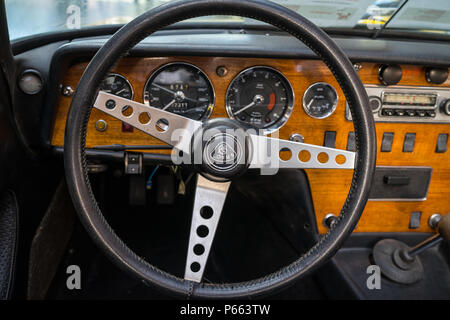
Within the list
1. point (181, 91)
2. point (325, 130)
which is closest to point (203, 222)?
point (181, 91)

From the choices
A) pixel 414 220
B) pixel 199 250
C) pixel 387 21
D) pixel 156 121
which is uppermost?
pixel 387 21

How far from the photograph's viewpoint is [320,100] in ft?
4.80

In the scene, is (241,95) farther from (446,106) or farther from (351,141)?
(446,106)

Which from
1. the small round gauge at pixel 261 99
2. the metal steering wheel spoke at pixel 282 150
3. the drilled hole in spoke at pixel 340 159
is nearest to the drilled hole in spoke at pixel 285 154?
the metal steering wheel spoke at pixel 282 150

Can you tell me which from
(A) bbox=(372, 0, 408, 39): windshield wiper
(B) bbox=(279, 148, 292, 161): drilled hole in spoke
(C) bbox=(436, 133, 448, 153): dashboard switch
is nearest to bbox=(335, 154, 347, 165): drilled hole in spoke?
(B) bbox=(279, 148, 292, 161): drilled hole in spoke

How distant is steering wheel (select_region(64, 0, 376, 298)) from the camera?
3.00 feet

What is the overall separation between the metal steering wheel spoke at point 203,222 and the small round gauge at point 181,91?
373 mm

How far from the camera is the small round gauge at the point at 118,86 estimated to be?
139 centimetres

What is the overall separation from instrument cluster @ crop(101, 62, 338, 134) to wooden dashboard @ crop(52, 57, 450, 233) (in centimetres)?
2

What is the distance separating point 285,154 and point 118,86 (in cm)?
65

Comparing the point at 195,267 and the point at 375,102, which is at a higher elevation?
the point at 375,102

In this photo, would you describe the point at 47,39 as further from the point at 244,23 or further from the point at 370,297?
the point at 370,297

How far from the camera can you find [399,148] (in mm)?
1556

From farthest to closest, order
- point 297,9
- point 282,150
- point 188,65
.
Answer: point 297,9 < point 188,65 < point 282,150
